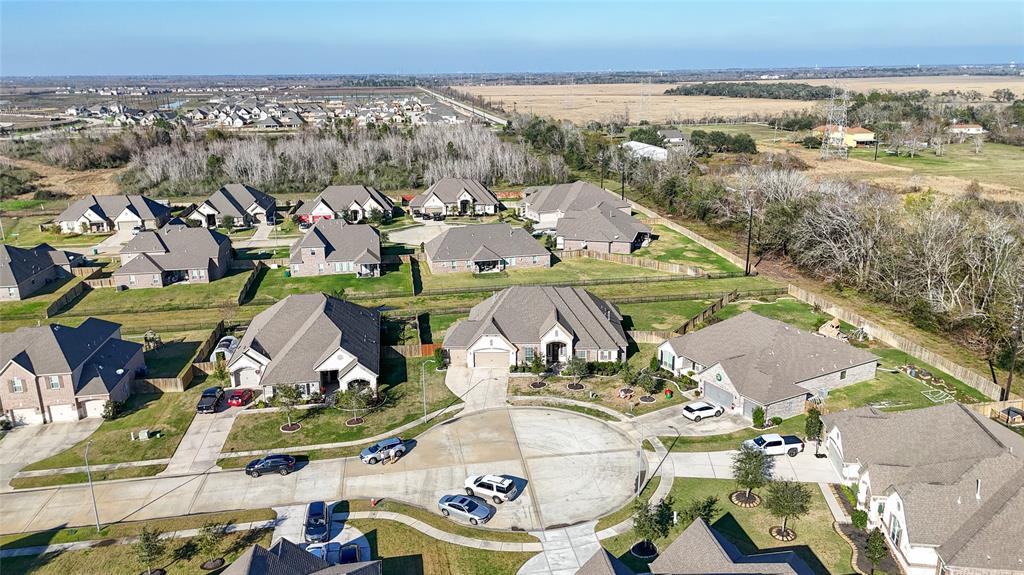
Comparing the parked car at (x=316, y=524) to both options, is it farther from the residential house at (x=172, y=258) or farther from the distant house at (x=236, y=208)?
the distant house at (x=236, y=208)

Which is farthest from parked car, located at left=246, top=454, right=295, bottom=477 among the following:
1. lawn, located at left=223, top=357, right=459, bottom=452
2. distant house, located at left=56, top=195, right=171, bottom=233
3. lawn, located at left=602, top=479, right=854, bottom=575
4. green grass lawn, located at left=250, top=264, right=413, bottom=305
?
distant house, located at left=56, top=195, right=171, bottom=233

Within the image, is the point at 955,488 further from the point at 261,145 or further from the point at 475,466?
the point at 261,145

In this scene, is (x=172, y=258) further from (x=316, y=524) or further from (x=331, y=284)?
(x=316, y=524)

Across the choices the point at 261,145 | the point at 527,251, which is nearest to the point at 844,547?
the point at 527,251

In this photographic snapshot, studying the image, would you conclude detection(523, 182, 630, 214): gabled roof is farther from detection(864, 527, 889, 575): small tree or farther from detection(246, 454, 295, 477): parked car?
detection(864, 527, 889, 575): small tree

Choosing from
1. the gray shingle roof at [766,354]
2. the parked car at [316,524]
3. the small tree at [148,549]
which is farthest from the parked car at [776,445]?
the small tree at [148,549]

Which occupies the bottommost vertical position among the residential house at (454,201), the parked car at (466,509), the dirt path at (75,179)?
the parked car at (466,509)
